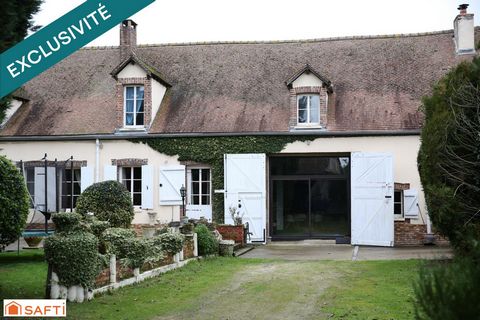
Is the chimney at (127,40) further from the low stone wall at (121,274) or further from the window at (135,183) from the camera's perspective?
the low stone wall at (121,274)

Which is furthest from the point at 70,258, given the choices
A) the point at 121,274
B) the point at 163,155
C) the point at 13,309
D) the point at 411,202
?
the point at 411,202

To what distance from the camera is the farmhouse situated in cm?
1806

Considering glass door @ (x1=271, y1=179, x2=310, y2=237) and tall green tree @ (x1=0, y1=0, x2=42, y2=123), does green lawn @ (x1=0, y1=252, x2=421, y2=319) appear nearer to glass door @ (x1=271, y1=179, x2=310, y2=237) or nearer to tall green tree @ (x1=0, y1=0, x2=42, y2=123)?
tall green tree @ (x1=0, y1=0, x2=42, y2=123)

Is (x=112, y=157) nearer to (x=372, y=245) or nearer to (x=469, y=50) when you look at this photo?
(x=372, y=245)

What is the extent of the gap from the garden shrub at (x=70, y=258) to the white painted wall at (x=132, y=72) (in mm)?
11082

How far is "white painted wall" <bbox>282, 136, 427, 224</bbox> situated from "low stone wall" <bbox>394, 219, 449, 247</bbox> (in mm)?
210

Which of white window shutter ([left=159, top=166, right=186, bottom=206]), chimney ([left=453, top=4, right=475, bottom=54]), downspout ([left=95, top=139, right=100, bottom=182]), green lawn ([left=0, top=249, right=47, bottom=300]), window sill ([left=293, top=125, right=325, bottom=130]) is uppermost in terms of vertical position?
chimney ([left=453, top=4, right=475, bottom=54])

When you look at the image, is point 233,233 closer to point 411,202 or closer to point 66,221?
point 411,202

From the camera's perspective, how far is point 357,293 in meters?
9.45

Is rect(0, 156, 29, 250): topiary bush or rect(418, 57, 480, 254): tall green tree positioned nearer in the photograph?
rect(0, 156, 29, 250): topiary bush

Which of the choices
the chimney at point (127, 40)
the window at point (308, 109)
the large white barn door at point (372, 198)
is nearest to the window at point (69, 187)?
the chimney at point (127, 40)

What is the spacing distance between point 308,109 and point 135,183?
5.95m

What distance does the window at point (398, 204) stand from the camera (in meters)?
A: 18.2

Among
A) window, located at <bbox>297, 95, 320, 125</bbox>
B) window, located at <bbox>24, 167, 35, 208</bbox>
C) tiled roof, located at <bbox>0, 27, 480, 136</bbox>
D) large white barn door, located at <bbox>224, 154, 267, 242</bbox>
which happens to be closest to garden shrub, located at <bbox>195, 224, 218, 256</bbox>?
large white barn door, located at <bbox>224, 154, 267, 242</bbox>
